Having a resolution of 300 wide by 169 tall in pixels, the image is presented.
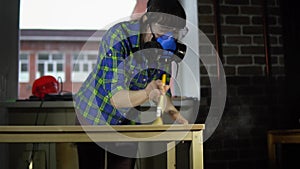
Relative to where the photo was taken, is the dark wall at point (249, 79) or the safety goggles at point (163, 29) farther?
the dark wall at point (249, 79)

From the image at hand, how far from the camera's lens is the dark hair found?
4.87ft

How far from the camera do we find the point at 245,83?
8.32 feet

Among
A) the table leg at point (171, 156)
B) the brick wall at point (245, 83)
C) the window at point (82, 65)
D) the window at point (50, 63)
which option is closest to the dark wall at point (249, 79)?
the brick wall at point (245, 83)

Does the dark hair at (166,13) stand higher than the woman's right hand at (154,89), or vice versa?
the dark hair at (166,13)

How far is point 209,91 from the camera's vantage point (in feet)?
8.20

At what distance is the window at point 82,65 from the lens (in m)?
2.80

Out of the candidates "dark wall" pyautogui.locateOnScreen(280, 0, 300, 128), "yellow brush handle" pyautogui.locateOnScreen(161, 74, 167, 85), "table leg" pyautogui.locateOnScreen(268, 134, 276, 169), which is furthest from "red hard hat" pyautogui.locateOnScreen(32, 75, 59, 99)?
"dark wall" pyautogui.locateOnScreen(280, 0, 300, 128)

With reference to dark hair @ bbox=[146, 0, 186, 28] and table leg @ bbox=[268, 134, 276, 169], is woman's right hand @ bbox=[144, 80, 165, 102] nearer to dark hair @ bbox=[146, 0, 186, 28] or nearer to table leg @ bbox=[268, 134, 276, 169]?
dark hair @ bbox=[146, 0, 186, 28]

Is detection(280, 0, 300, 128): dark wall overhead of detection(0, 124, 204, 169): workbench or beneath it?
overhead

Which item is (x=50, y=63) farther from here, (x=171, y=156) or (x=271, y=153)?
(x=171, y=156)

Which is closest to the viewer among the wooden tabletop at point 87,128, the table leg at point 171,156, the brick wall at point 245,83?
the wooden tabletop at point 87,128

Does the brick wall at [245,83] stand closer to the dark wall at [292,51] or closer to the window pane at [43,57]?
the dark wall at [292,51]

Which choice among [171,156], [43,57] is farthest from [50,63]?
[171,156]

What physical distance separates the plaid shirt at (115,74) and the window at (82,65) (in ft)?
3.68
